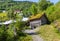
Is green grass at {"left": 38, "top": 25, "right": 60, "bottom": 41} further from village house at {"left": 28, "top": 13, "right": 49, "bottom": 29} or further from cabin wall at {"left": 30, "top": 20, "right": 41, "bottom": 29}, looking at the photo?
village house at {"left": 28, "top": 13, "right": 49, "bottom": 29}

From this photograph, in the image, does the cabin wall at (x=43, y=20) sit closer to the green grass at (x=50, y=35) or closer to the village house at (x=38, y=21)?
the village house at (x=38, y=21)

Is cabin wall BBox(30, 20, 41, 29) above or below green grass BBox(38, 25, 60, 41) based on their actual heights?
below

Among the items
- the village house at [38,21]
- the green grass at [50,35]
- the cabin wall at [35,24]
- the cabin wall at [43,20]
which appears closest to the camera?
the green grass at [50,35]

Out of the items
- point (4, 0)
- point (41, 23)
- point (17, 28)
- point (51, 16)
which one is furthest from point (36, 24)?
point (4, 0)

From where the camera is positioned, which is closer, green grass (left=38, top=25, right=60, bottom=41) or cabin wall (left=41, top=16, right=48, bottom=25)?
green grass (left=38, top=25, right=60, bottom=41)

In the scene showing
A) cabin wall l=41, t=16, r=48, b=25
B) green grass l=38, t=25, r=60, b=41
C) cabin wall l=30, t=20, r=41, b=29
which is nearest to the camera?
green grass l=38, t=25, r=60, b=41

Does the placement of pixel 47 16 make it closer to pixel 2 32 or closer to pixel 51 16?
pixel 51 16

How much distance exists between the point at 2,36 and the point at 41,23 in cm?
1279

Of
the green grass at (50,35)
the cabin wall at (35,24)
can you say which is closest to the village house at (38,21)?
the cabin wall at (35,24)

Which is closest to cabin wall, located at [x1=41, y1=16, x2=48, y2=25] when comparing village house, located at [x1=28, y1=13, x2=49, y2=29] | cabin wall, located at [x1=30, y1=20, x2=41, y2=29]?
village house, located at [x1=28, y1=13, x2=49, y2=29]

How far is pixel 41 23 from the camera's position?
77.5 feet

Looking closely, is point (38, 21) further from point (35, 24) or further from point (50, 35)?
point (50, 35)

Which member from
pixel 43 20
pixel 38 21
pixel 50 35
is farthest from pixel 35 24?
pixel 50 35

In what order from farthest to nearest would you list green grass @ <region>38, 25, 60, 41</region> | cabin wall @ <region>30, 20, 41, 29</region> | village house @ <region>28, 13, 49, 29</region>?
village house @ <region>28, 13, 49, 29</region>, cabin wall @ <region>30, 20, 41, 29</region>, green grass @ <region>38, 25, 60, 41</region>
